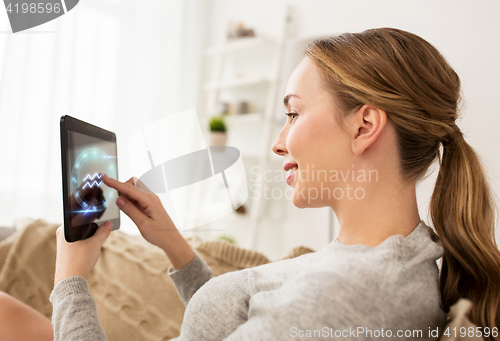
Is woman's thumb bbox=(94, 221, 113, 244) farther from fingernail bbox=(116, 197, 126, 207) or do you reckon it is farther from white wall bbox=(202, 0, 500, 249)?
white wall bbox=(202, 0, 500, 249)

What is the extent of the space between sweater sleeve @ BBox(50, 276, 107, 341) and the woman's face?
0.38m

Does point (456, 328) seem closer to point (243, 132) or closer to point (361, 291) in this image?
point (361, 291)

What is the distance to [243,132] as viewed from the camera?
264 centimetres

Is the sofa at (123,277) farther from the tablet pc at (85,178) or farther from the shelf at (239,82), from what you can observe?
the shelf at (239,82)

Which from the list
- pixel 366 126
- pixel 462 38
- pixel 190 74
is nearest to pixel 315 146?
pixel 366 126

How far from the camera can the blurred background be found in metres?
1.78

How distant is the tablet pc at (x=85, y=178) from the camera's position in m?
0.60

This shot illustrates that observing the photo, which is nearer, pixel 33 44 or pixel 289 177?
pixel 289 177

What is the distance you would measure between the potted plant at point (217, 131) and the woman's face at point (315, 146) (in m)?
1.52

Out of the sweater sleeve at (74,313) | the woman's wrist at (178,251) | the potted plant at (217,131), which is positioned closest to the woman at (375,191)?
the sweater sleeve at (74,313)

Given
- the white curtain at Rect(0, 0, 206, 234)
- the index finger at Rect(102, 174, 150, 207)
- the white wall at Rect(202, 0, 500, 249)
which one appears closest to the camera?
the index finger at Rect(102, 174, 150, 207)

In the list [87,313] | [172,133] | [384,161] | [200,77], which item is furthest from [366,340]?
[200,77]

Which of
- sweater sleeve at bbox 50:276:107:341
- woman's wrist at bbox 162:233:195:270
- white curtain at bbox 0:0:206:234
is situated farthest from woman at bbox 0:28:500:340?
white curtain at bbox 0:0:206:234

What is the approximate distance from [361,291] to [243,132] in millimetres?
2192
